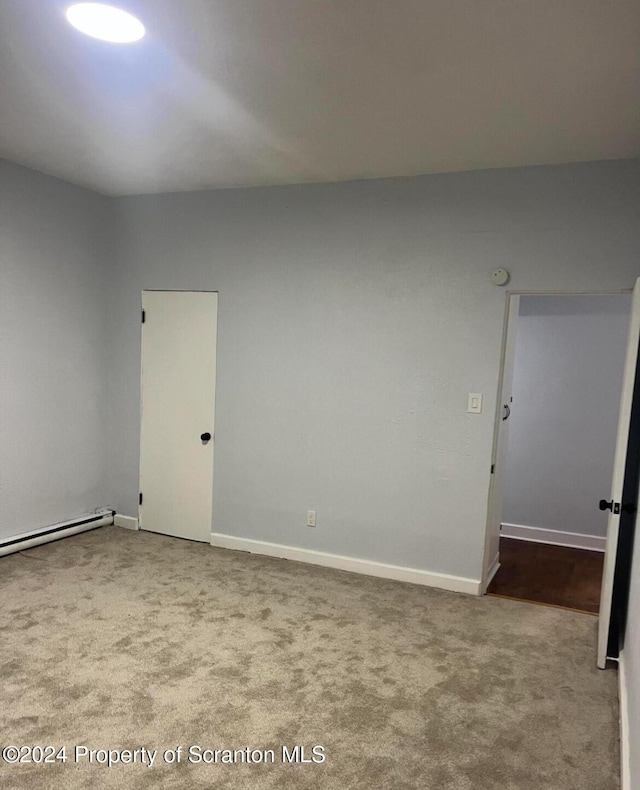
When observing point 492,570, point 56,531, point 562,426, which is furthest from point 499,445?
point 56,531

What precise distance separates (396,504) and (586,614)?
127cm

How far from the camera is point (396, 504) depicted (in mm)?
3691

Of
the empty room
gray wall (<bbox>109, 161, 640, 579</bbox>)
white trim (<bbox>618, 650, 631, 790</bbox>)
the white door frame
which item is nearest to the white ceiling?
the empty room

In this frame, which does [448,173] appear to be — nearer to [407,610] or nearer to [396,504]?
[396,504]

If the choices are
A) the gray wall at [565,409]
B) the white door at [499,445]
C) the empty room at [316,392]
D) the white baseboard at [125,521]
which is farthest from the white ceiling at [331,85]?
the white baseboard at [125,521]

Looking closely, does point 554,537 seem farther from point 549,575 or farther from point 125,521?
point 125,521

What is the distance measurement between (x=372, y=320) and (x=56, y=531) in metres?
2.74

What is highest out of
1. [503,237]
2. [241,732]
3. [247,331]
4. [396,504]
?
[503,237]

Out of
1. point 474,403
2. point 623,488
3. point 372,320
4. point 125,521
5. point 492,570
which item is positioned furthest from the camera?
point 125,521

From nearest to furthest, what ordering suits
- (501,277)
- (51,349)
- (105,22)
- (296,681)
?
(105,22) → (296,681) → (501,277) → (51,349)

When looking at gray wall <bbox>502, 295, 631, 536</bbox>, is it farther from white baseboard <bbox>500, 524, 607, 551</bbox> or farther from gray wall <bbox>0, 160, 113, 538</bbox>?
gray wall <bbox>0, 160, 113, 538</bbox>

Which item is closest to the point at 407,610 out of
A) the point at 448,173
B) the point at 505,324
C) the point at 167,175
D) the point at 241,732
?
the point at 241,732

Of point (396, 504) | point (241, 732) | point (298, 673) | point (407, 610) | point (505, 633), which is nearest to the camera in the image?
point (241, 732)

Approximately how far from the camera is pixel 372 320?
3.69 meters
